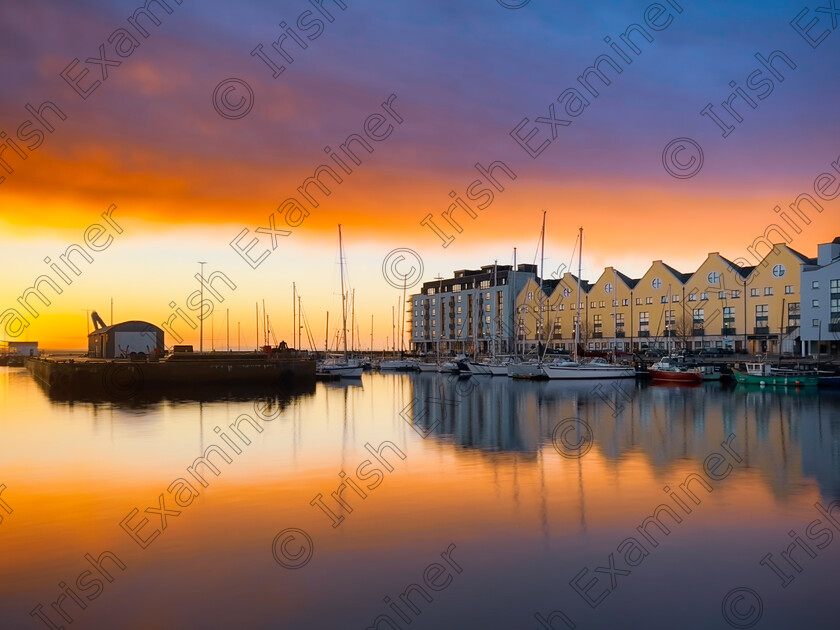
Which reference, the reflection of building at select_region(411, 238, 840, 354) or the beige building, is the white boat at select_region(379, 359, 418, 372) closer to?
the reflection of building at select_region(411, 238, 840, 354)

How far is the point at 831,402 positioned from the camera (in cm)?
4588

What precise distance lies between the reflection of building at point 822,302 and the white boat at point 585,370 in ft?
77.1

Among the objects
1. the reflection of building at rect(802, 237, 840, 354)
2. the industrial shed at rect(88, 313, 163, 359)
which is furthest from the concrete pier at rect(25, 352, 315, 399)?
the reflection of building at rect(802, 237, 840, 354)

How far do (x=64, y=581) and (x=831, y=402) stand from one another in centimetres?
4815

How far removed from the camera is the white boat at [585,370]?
70688 millimetres

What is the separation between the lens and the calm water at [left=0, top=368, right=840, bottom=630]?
10.5 meters

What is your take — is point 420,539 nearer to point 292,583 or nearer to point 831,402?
point 292,583

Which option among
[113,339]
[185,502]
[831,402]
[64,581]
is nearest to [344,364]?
[113,339]

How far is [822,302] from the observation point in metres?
78.5

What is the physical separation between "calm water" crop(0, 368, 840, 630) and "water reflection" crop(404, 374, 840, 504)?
0.23m

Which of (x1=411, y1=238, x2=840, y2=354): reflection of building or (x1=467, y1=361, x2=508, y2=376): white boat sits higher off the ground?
(x1=411, y1=238, x2=840, y2=354): reflection of building

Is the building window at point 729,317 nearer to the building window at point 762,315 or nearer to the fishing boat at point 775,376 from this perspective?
the building window at point 762,315

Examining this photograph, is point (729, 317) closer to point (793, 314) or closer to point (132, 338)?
point (793, 314)

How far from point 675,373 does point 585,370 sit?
8.91 m
